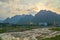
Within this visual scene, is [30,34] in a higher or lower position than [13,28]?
lower

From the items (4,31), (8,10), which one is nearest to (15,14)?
(8,10)

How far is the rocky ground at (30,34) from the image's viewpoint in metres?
12.2

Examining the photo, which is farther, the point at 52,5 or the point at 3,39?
the point at 52,5

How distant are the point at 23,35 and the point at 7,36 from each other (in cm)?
124

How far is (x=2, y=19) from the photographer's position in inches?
499

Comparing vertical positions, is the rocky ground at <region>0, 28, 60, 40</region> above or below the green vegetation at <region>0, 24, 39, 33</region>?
below

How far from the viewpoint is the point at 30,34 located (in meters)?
12.8

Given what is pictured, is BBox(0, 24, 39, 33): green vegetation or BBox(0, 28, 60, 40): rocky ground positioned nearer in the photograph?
BBox(0, 28, 60, 40): rocky ground

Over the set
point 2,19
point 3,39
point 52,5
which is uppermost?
point 52,5

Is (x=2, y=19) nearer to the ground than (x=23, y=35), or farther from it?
farther from it

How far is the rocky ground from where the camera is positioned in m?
12.2

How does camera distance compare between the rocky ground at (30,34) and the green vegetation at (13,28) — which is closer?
the rocky ground at (30,34)

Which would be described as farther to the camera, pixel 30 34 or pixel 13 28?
pixel 13 28

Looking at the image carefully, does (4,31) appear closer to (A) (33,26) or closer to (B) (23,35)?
(B) (23,35)
